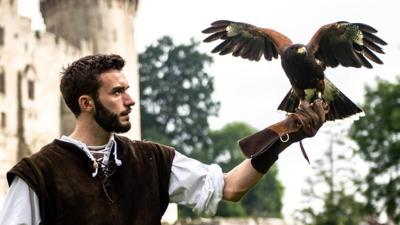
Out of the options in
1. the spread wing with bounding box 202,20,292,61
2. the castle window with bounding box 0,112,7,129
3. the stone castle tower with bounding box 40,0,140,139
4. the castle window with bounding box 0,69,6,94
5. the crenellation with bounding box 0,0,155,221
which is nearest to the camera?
the spread wing with bounding box 202,20,292,61

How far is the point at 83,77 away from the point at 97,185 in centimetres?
47

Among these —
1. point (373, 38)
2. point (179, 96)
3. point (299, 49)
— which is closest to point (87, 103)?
point (299, 49)

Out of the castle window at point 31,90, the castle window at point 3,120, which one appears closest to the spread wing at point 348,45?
the castle window at point 3,120

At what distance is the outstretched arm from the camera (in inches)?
156

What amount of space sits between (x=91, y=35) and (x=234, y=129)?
24.2m

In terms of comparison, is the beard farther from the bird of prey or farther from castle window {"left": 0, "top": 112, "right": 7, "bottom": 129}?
castle window {"left": 0, "top": 112, "right": 7, "bottom": 129}

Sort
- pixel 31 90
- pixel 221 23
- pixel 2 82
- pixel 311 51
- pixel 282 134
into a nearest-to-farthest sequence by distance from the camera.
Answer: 1. pixel 282 134
2. pixel 311 51
3. pixel 221 23
4. pixel 2 82
5. pixel 31 90

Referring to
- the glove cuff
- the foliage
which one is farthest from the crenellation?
the glove cuff

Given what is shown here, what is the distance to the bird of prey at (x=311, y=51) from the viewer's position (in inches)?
161

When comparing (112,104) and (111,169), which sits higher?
(112,104)

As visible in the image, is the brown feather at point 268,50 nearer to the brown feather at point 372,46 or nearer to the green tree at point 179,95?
the brown feather at point 372,46

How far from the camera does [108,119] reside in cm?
424

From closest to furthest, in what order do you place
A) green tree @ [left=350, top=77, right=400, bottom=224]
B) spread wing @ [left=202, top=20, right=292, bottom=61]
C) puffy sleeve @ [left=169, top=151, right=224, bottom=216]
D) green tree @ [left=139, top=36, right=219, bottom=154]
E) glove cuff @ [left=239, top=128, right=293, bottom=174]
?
glove cuff @ [left=239, top=128, right=293, bottom=174] < puffy sleeve @ [left=169, top=151, right=224, bottom=216] < spread wing @ [left=202, top=20, right=292, bottom=61] < green tree @ [left=350, top=77, right=400, bottom=224] < green tree @ [left=139, top=36, right=219, bottom=154]

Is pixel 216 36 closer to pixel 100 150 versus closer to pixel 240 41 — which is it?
pixel 240 41
